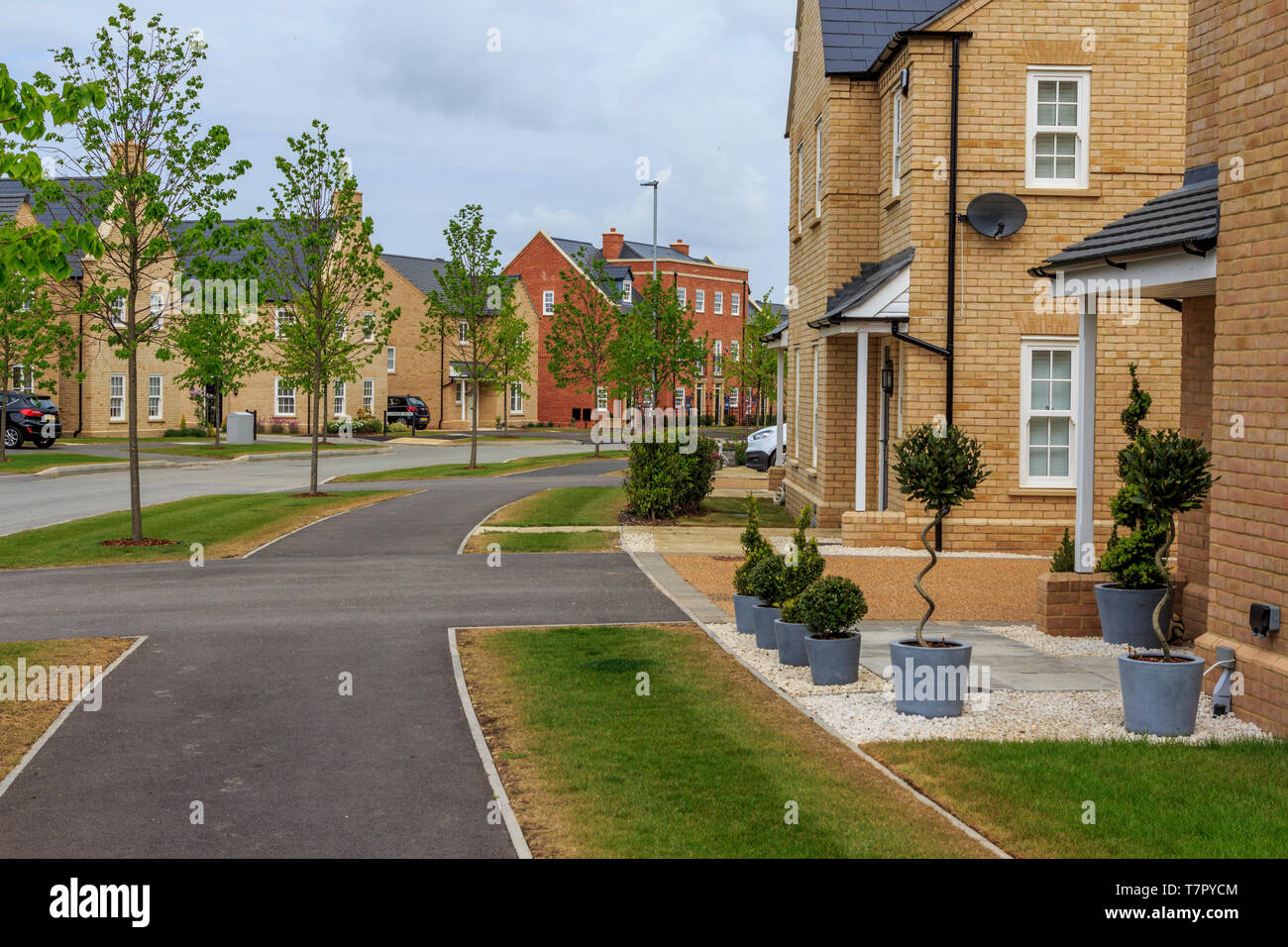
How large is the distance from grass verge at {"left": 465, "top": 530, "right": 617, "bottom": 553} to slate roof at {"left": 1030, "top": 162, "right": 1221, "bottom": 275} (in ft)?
33.9

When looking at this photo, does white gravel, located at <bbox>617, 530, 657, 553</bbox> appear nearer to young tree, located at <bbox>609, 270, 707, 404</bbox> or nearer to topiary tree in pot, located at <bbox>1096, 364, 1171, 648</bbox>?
young tree, located at <bbox>609, 270, 707, 404</bbox>

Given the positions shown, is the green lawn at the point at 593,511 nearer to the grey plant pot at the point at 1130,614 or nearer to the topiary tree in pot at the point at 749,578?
the topiary tree in pot at the point at 749,578

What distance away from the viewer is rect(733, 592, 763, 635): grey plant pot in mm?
13156

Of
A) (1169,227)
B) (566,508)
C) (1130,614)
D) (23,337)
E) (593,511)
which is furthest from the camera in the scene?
(23,337)

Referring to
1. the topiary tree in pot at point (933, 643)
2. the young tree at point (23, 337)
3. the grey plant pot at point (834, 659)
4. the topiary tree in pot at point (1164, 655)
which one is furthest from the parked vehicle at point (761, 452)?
the topiary tree in pot at point (1164, 655)

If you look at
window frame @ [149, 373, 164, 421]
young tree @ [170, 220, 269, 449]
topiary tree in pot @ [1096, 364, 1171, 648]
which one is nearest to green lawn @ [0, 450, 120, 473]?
young tree @ [170, 220, 269, 449]

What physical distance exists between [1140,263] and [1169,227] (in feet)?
1.49

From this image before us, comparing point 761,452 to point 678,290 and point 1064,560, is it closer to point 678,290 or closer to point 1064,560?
point 1064,560

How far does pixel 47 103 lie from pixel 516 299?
224ft

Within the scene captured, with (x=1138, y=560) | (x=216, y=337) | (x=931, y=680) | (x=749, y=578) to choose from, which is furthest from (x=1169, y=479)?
(x=216, y=337)

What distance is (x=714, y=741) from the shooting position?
352 inches

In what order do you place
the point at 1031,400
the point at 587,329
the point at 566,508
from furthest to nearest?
the point at 587,329, the point at 566,508, the point at 1031,400

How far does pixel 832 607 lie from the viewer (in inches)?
432
